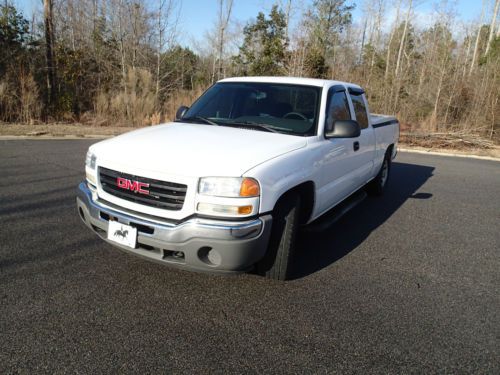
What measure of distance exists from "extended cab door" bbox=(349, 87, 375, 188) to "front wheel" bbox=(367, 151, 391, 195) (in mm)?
795

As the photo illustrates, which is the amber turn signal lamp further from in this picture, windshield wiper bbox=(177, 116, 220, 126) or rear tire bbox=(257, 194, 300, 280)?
windshield wiper bbox=(177, 116, 220, 126)

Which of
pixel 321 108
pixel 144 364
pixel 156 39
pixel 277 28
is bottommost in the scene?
pixel 144 364

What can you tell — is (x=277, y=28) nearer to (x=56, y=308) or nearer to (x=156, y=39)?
(x=156, y=39)

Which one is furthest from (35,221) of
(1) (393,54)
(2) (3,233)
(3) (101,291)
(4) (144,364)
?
(1) (393,54)

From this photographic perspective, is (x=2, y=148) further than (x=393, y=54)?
No

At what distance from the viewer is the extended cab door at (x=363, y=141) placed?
4648 millimetres

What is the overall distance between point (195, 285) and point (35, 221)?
2310mm

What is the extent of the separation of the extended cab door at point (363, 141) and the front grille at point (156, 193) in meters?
2.48

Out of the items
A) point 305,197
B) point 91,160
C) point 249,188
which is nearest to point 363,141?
point 305,197

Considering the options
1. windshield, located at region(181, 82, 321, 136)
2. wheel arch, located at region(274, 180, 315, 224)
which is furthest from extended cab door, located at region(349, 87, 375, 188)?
wheel arch, located at region(274, 180, 315, 224)

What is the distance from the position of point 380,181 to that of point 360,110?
1772 millimetres

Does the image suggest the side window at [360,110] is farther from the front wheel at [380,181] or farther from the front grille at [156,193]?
the front grille at [156,193]

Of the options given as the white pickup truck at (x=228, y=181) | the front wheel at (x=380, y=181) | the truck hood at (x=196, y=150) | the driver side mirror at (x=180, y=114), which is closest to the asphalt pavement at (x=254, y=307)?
the white pickup truck at (x=228, y=181)

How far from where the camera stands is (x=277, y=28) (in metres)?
28.6
